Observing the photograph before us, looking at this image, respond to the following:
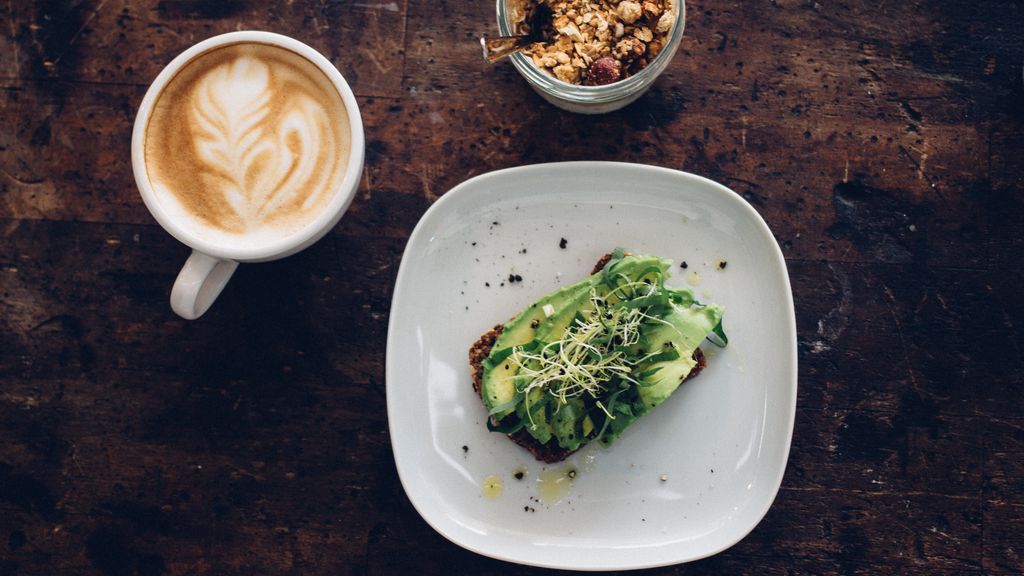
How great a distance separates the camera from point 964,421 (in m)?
1.34

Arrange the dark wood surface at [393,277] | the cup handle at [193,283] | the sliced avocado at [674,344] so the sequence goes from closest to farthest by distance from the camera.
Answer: the cup handle at [193,283] → the sliced avocado at [674,344] → the dark wood surface at [393,277]

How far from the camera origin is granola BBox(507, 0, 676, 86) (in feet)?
3.74

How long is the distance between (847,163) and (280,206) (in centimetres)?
102

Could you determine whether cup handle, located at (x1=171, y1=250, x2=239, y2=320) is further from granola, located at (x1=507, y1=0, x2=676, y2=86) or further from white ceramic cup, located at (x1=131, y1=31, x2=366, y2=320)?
granola, located at (x1=507, y1=0, x2=676, y2=86)

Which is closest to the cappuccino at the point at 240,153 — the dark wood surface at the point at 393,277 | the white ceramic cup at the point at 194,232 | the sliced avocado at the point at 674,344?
the white ceramic cup at the point at 194,232

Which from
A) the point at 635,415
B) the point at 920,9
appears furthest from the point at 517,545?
the point at 920,9

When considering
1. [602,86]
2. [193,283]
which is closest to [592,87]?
[602,86]

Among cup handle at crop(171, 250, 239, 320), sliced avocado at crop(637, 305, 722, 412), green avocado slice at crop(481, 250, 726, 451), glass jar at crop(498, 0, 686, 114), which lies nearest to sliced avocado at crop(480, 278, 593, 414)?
green avocado slice at crop(481, 250, 726, 451)

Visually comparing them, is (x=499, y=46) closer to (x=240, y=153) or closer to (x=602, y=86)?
(x=602, y=86)

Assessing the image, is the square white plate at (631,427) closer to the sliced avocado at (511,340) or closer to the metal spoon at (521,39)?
the sliced avocado at (511,340)

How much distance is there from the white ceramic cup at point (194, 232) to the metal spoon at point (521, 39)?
230mm

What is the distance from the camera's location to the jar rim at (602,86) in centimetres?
111

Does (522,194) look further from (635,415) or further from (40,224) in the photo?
(40,224)

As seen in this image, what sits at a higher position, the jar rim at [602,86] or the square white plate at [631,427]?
the jar rim at [602,86]
